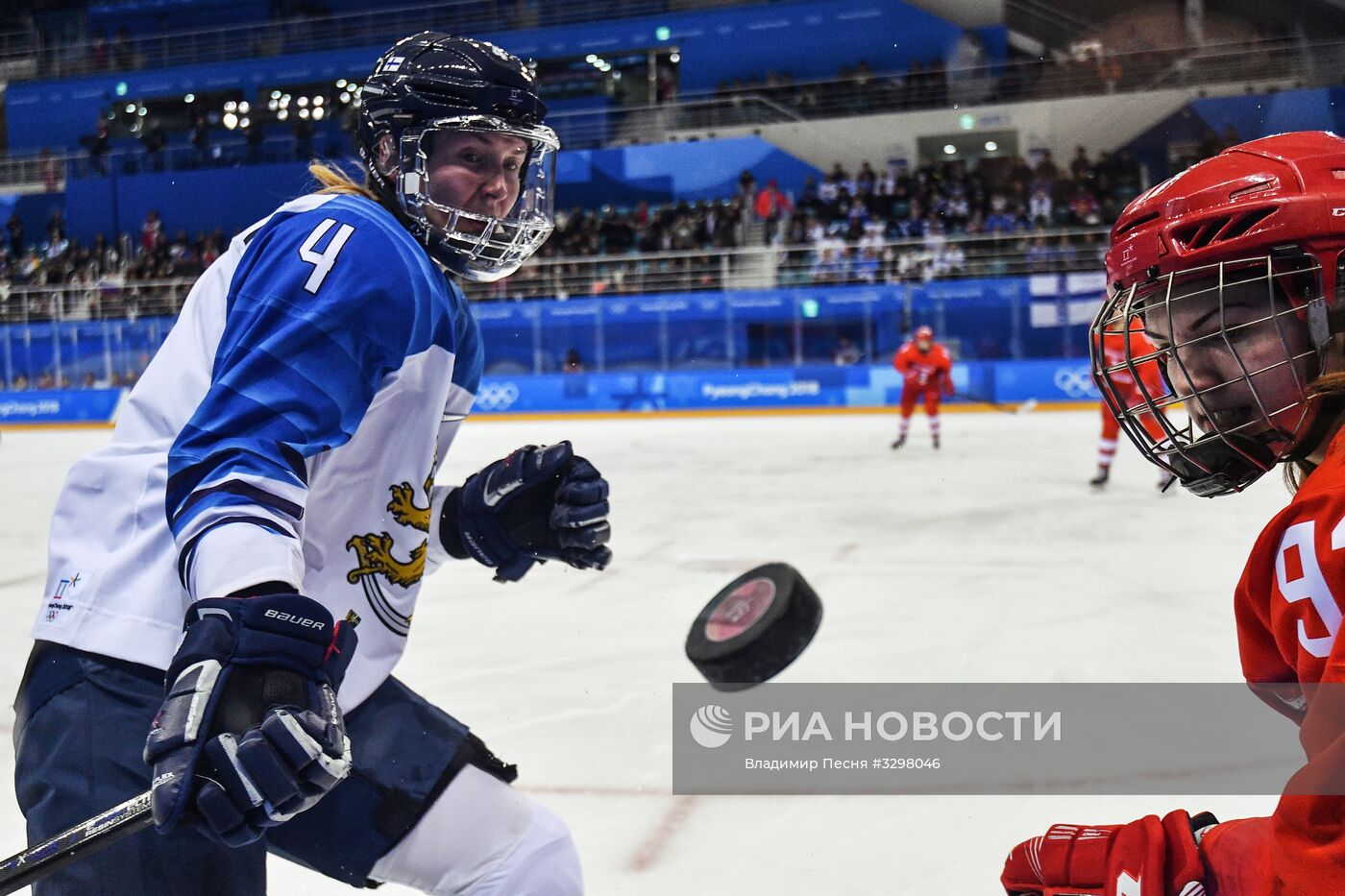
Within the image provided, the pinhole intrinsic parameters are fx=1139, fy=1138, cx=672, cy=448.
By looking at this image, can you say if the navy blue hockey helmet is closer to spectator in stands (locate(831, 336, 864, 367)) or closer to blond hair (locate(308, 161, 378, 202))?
blond hair (locate(308, 161, 378, 202))

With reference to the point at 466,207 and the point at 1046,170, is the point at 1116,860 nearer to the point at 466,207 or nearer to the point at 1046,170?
the point at 466,207

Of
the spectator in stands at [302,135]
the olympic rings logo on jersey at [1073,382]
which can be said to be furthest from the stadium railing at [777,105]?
the olympic rings logo on jersey at [1073,382]

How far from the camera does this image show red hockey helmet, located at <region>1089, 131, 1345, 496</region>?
0.94 metres

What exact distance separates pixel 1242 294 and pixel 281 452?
830 mm

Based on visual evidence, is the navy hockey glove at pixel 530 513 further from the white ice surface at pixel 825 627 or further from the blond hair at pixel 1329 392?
the blond hair at pixel 1329 392

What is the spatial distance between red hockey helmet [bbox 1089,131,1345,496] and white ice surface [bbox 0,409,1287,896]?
99cm

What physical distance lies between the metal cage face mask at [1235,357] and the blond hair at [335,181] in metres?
0.83

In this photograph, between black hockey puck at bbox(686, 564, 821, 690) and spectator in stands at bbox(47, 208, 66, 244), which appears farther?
spectator in stands at bbox(47, 208, 66, 244)

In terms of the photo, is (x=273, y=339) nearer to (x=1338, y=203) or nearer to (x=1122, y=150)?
(x=1338, y=203)

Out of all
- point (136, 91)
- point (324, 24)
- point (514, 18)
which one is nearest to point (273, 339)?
point (514, 18)

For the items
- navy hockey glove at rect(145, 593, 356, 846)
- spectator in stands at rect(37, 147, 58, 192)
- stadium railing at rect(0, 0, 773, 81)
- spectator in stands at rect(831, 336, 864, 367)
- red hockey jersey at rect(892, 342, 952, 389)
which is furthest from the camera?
spectator in stands at rect(37, 147, 58, 192)

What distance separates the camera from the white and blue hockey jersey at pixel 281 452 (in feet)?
2.99

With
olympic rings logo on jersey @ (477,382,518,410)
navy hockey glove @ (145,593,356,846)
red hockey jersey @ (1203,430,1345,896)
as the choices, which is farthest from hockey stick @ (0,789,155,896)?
olympic rings logo on jersey @ (477,382,518,410)

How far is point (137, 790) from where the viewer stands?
1021 millimetres
